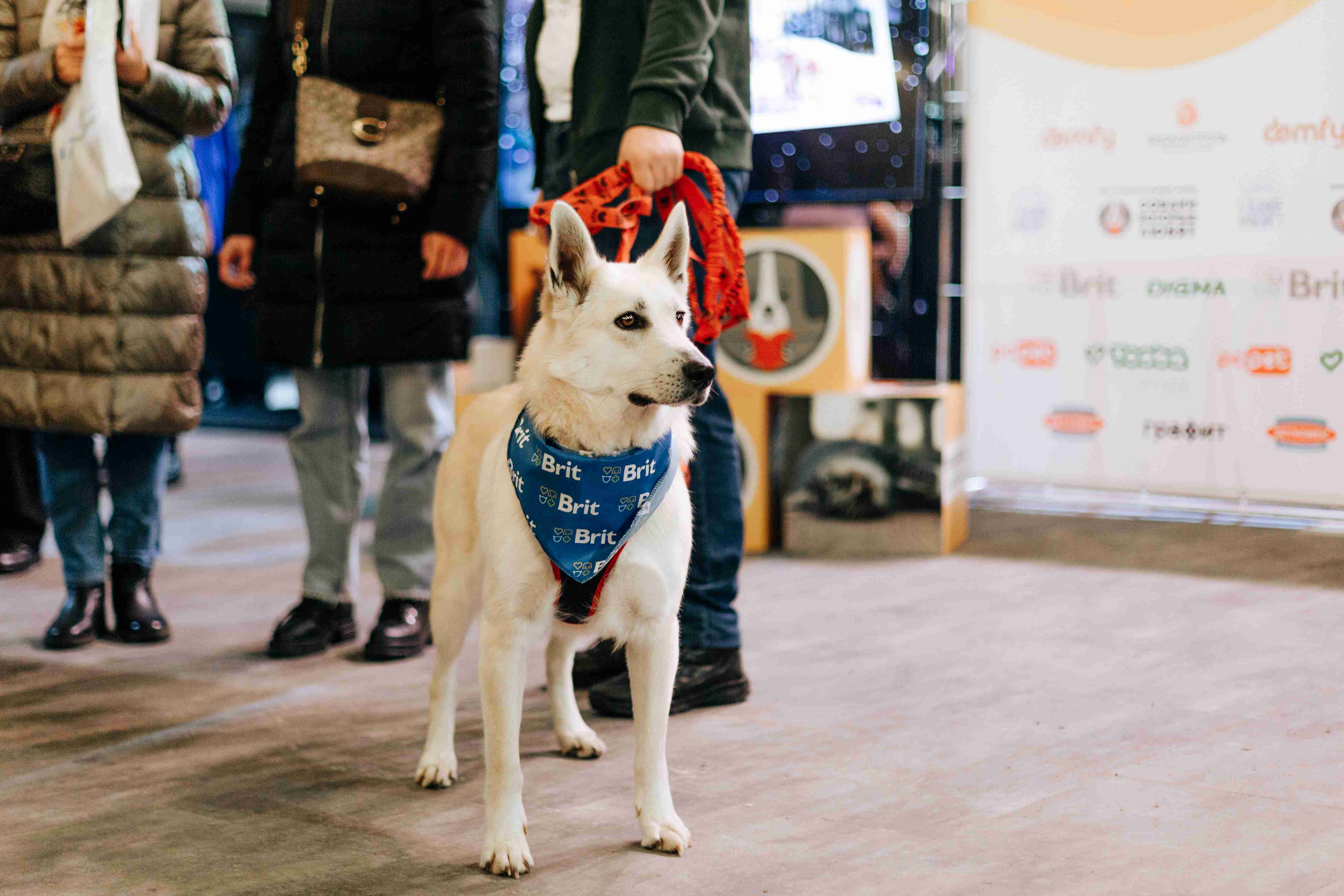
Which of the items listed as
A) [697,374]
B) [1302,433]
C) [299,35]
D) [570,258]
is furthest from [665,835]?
[1302,433]

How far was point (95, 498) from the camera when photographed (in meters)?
2.92

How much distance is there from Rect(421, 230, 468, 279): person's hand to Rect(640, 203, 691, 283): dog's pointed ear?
38.2 inches

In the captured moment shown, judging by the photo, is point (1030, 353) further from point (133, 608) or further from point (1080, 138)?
point (133, 608)

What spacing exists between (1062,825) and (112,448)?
2151 mm

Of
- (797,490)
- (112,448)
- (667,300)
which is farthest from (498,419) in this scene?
(797,490)

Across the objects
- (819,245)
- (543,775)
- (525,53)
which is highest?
(525,53)

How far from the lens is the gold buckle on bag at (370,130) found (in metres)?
2.64

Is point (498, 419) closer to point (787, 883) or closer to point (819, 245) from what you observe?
point (787, 883)

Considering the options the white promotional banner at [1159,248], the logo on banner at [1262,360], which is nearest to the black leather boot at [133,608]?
the white promotional banner at [1159,248]

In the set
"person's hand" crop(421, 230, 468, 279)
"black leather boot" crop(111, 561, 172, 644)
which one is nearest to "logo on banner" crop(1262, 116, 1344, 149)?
"person's hand" crop(421, 230, 468, 279)

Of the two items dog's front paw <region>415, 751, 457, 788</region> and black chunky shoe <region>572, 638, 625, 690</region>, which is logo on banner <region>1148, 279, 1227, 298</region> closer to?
black chunky shoe <region>572, 638, 625, 690</region>

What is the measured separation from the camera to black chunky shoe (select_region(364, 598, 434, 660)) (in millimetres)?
2746

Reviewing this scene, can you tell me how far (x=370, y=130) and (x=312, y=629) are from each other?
106 centimetres

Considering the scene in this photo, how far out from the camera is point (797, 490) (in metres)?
4.02
